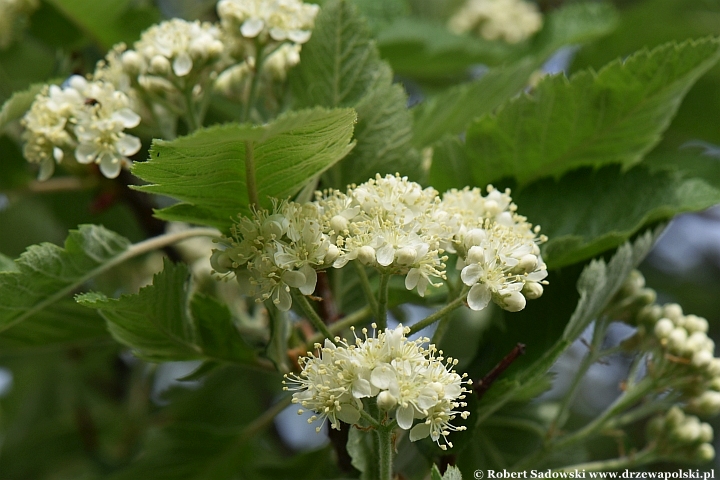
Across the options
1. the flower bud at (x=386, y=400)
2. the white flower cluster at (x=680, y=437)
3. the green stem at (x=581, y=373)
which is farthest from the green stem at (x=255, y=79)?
the white flower cluster at (x=680, y=437)

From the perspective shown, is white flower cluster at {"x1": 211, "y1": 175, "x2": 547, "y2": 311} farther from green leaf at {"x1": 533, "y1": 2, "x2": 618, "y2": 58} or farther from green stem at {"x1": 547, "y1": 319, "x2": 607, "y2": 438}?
green leaf at {"x1": 533, "y1": 2, "x2": 618, "y2": 58}

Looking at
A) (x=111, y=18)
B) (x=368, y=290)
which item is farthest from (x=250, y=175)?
(x=111, y=18)

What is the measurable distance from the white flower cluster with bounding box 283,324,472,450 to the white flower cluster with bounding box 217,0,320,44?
0.80 meters

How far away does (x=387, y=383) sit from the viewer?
4.09 feet

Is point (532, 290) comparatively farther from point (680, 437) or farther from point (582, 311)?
point (680, 437)

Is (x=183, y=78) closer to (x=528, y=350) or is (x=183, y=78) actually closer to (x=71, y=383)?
(x=528, y=350)

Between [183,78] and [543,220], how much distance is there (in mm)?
843

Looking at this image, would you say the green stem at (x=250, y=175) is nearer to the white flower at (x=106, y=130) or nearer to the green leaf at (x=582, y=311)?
the white flower at (x=106, y=130)

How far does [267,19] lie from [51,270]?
27.8 inches

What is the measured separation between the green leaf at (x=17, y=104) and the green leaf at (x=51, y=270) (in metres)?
0.38

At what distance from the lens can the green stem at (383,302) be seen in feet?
4.57

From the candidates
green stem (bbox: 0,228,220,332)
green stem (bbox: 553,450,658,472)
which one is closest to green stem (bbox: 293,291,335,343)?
green stem (bbox: 0,228,220,332)

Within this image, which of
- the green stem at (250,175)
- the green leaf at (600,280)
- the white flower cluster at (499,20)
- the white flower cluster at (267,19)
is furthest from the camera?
the white flower cluster at (499,20)

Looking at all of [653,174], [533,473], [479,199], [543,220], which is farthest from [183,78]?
[533,473]
